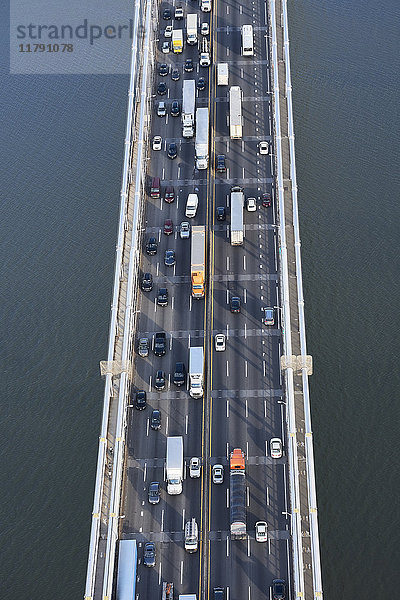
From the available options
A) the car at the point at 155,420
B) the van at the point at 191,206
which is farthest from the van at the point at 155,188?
the car at the point at 155,420

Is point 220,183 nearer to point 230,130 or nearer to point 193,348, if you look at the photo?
point 230,130

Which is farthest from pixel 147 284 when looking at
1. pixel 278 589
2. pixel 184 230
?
pixel 278 589

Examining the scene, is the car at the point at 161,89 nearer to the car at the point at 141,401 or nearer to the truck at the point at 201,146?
the truck at the point at 201,146

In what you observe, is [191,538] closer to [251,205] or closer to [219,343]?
[219,343]

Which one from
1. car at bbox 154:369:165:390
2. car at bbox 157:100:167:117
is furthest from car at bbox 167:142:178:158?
car at bbox 154:369:165:390

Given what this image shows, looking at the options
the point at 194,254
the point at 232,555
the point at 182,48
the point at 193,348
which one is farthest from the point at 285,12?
the point at 232,555
